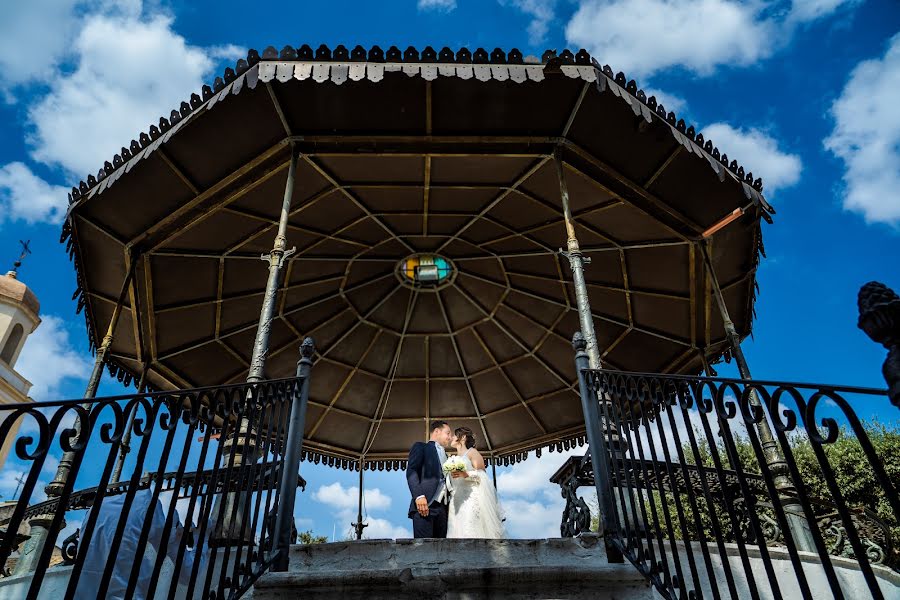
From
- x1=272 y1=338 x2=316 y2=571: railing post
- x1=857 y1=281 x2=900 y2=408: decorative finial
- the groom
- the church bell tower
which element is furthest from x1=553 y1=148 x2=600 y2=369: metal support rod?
the church bell tower

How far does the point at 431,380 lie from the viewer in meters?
13.4

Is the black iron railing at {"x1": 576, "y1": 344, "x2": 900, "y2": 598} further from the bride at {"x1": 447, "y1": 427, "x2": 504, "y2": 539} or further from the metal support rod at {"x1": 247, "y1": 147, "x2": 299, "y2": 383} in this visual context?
the metal support rod at {"x1": 247, "y1": 147, "x2": 299, "y2": 383}

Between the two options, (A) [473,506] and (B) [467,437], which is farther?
(B) [467,437]

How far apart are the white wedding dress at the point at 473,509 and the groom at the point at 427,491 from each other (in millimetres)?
413

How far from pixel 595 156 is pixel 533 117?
1.11 meters

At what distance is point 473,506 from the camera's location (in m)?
6.19

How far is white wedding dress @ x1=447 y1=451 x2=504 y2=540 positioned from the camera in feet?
19.8

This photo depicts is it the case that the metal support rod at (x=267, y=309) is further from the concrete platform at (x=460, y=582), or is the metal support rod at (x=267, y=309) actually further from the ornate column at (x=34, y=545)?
the ornate column at (x=34, y=545)

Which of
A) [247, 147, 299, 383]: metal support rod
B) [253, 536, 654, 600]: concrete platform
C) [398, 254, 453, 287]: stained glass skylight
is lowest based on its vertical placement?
[253, 536, 654, 600]: concrete platform

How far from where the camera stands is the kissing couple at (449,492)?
5.43 meters

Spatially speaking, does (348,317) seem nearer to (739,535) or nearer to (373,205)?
(373,205)

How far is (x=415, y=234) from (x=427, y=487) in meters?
5.95

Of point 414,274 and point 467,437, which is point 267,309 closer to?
point 467,437

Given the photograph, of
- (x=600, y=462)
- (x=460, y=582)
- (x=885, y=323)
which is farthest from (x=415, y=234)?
(x=885, y=323)
